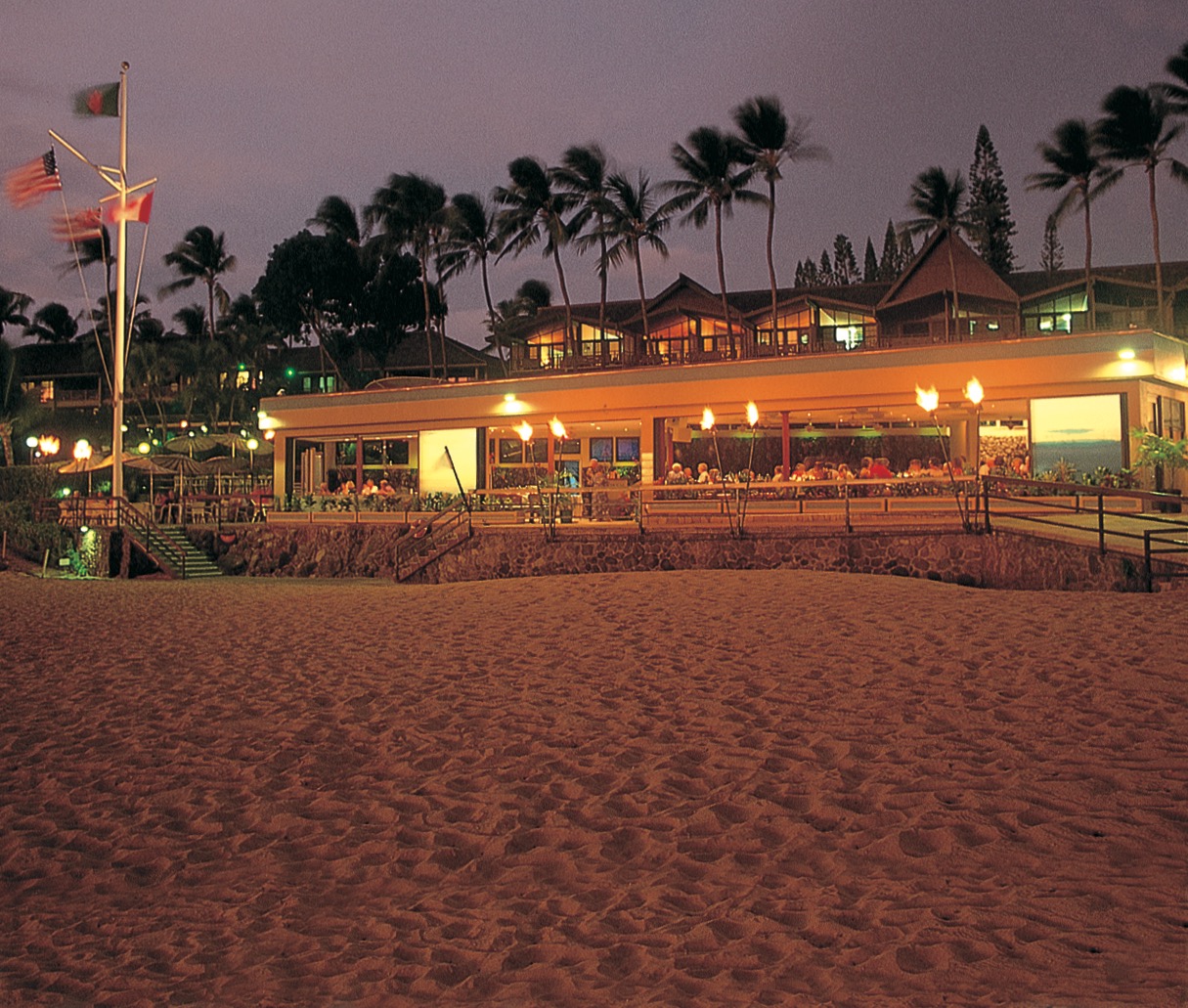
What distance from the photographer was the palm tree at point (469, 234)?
1908 inches

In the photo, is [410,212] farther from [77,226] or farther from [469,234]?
[77,226]

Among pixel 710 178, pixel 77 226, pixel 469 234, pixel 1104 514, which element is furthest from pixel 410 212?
pixel 1104 514

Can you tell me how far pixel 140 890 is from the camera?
498cm

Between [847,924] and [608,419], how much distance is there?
24.6 m

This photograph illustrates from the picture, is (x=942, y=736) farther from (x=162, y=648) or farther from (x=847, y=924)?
(x=162, y=648)

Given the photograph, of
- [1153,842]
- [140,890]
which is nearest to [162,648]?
[140,890]

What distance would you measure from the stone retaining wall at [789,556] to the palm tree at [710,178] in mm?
24561

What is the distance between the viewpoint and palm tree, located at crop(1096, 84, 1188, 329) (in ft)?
114

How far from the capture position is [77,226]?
22312 millimetres

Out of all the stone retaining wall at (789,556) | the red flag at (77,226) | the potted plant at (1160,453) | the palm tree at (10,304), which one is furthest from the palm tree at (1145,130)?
the palm tree at (10,304)

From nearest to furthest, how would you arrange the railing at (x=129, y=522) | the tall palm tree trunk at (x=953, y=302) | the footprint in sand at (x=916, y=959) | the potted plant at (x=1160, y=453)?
the footprint in sand at (x=916, y=959) < the potted plant at (x=1160, y=453) < the railing at (x=129, y=522) < the tall palm tree trunk at (x=953, y=302)

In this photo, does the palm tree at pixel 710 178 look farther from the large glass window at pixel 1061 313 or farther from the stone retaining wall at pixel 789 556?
the stone retaining wall at pixel 789 556

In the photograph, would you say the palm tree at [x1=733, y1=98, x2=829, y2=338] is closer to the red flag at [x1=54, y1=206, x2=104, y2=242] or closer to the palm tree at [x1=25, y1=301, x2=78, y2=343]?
the red flag at [x1=54, y1=206, x2=104, y2=242]

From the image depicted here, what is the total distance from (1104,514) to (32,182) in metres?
22.1
